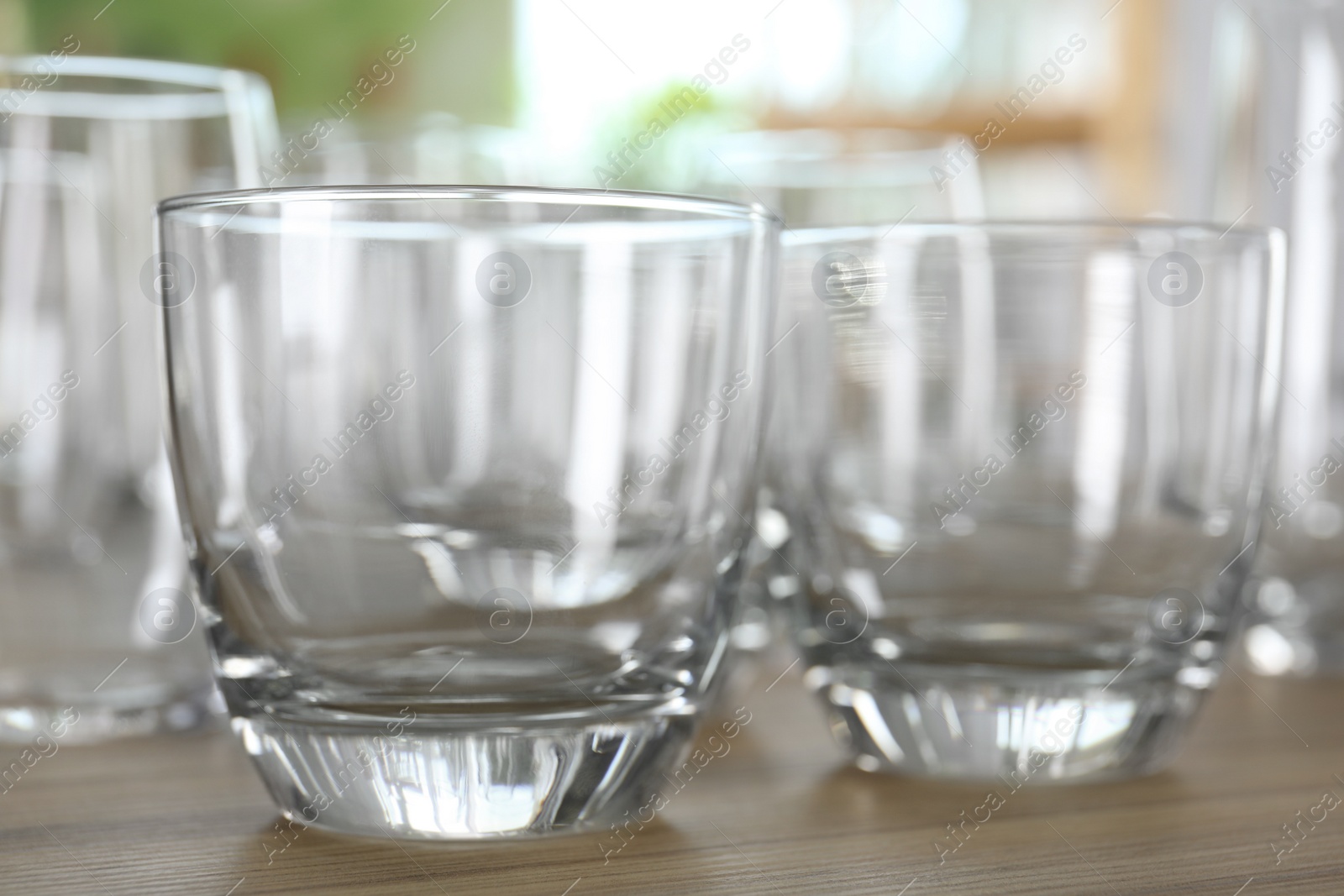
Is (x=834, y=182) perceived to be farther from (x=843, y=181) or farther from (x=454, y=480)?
(x=454, y=480)

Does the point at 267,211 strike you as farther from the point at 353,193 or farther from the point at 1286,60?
the point at 1286,60

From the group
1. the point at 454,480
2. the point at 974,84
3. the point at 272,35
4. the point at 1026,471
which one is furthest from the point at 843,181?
the point at 272,35

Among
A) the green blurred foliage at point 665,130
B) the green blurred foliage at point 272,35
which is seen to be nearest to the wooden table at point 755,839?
the green blurred foliage at point 665,130

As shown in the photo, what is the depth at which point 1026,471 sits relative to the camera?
18.9 inches

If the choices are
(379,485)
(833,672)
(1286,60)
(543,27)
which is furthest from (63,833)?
(543,27)

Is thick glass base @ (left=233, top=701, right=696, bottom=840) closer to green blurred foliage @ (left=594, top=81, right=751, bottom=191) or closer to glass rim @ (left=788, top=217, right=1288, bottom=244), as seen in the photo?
glass rim @ (left=788, top=217, right=1288, bottom=244)

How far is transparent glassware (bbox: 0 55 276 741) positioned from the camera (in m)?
0.53

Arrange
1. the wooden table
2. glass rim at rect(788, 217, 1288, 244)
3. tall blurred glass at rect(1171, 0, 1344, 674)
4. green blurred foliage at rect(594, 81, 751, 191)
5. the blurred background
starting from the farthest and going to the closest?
1. the blurred background
2. green blurred foliage at rect(594, 81, 751, 191)
3. tall blurred glass at rect(1171, 0, 1344, 674)
4. glass rim at rect(788, 217, 1288, 244)
5. the wooden table

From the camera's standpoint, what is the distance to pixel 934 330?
469 mm

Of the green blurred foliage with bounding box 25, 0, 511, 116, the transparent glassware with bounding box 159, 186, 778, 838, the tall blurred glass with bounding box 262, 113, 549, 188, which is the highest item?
the green blurred foliage with bounding box 25, 0, 511, 116

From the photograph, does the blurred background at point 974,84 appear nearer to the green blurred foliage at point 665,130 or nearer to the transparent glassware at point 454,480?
the green blurred foliage at point 665,130

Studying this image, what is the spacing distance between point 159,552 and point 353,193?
257mm

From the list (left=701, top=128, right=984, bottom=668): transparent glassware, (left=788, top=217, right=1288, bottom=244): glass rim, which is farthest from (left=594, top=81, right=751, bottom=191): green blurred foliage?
(left=788, top=217, right=1288, bottom=244): glass rim

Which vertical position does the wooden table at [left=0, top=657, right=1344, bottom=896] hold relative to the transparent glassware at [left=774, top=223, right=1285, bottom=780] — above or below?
below
